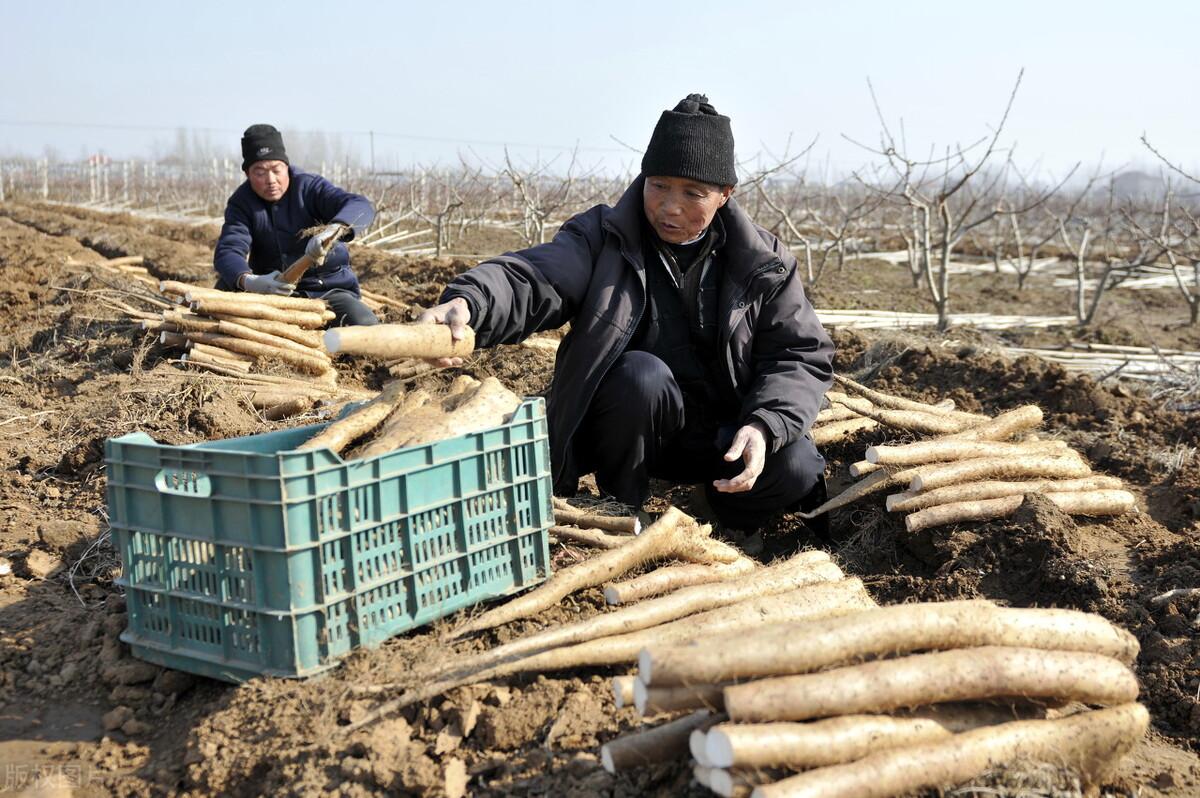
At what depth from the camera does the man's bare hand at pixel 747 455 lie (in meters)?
3.13

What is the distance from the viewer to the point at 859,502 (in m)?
4.04

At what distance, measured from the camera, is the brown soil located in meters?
2.16

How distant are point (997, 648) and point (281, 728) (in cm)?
153

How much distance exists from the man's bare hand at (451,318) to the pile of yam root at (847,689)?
0.75 m

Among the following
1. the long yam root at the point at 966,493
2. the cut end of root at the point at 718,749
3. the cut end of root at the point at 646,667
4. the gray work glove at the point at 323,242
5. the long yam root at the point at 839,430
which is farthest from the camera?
the gray work glove at the point at 323,242

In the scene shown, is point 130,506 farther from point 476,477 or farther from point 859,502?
point 859,502

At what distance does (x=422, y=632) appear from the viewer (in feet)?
8.39

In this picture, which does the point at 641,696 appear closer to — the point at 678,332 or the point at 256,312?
the point at 678,332

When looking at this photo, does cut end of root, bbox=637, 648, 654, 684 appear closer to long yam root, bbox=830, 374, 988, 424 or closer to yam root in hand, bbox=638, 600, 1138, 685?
yam root in hand, bbox=638, 600, 1138, 685

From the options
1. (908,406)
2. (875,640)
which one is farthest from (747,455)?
(908,406)

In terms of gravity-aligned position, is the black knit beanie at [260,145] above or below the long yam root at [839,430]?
above

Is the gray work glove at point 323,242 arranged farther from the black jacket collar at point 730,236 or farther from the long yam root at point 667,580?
the long yam root at point 667,580

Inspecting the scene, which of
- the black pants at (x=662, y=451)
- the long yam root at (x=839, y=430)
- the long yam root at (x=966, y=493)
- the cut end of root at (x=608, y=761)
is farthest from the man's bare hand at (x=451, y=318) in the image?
the long yam root at (x=839, y=430)

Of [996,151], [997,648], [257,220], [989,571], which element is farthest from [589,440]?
[996,151]
